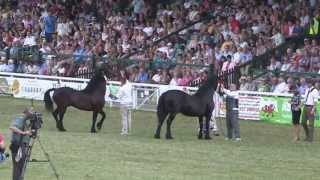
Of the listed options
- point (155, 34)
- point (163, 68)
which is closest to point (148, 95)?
point (163, 68)

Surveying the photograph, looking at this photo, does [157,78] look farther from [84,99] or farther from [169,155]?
[169,155]

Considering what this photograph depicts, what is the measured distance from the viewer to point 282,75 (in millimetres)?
30219

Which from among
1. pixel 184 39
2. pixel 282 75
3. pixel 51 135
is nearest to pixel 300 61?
pixel 282 75

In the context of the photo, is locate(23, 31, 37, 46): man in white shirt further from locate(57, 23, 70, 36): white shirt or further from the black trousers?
the black trousers

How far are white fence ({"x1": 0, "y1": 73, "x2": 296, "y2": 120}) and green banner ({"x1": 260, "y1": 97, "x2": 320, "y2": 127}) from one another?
0.42ft

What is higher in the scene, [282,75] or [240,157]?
[282,75]

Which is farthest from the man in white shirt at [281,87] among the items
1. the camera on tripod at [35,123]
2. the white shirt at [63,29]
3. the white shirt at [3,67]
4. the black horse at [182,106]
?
the camera on tripod at [35,123]

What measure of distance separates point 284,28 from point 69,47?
400 inches

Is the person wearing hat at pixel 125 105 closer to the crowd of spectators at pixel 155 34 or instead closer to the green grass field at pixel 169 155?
the green grass field at pixel 169 155

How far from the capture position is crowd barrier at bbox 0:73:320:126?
29250 millimetres

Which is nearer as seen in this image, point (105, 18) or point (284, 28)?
point (284, 28)

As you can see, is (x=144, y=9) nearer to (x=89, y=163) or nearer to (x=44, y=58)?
(x=44, y=58)

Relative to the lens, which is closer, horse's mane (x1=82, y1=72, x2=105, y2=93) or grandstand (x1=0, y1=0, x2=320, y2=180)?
grandstand (x1=0, y1=0, x2=320, y2=180)

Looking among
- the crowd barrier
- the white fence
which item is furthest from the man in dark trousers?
the white fence
